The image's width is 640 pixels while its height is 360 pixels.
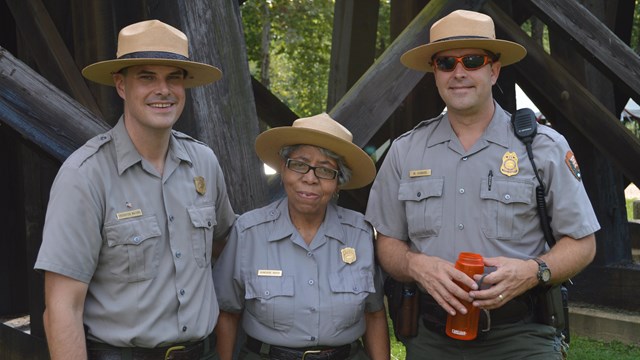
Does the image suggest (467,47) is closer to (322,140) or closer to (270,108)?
(322,140)

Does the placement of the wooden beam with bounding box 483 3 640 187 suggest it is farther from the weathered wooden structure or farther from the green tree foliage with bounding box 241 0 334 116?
the green tree foliage with bounding box 241 0 334 116

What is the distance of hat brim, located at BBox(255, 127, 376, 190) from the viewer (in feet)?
9.97

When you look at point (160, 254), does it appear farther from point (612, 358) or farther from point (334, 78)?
point (334, 78)

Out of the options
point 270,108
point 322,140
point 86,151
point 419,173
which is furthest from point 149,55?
point 270,108

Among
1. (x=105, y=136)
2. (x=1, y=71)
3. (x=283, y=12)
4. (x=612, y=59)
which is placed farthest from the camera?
(x=283, y=12)

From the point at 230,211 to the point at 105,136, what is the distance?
23.9 inches

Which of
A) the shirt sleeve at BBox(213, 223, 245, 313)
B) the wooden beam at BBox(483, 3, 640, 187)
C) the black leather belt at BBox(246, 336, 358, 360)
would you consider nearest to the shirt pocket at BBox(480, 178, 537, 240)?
the black leather belt at BBox(246, 336, 358, 360)

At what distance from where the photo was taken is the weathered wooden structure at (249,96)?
347 cm

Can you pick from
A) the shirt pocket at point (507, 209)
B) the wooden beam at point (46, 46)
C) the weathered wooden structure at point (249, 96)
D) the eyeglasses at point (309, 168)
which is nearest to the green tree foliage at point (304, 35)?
the weathered wooden structure at point (249, 96)

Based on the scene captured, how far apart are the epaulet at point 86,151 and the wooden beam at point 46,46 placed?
60.0 inches

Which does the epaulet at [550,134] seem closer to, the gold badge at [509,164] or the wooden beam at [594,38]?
the gold badge at [509,164]

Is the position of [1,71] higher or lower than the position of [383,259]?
higher

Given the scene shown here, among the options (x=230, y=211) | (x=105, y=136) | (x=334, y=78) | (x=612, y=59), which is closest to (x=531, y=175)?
(x=230, y=211)

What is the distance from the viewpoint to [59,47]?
439 cm
